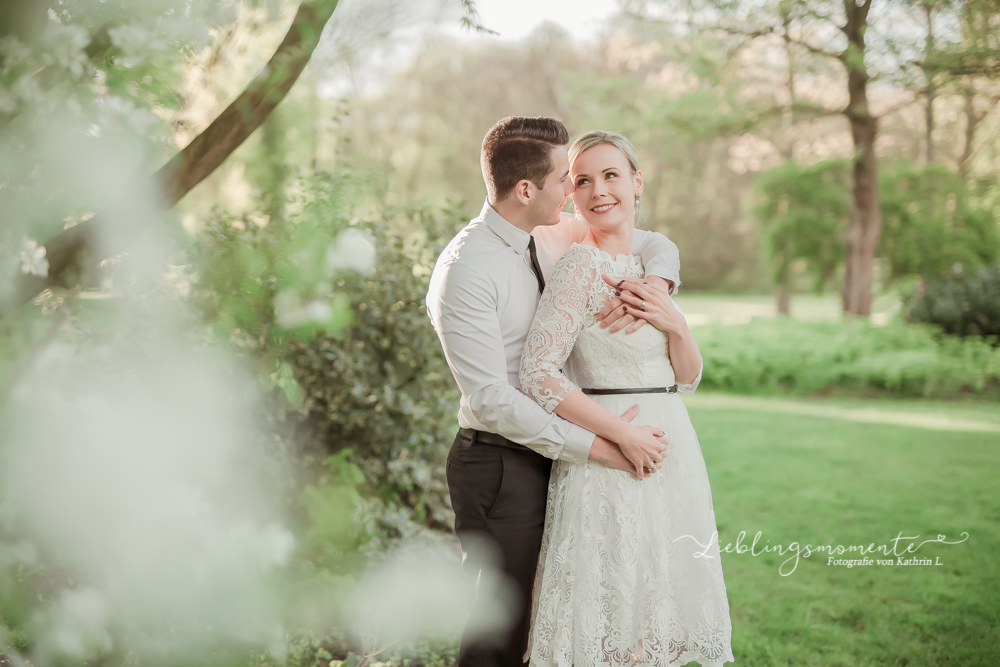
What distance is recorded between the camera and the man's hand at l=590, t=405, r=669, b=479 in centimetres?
237

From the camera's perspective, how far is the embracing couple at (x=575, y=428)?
2338mm

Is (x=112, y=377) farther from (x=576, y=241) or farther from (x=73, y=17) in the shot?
(x=576, y=241)

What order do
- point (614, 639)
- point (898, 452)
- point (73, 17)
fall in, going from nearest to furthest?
point (73, 17)
point (614, 639)
point (898, 452)

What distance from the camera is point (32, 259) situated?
1719 millimetres

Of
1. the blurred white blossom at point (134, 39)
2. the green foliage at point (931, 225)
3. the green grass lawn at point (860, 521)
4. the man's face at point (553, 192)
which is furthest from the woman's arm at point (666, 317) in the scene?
the green foliage at point (931, 225)

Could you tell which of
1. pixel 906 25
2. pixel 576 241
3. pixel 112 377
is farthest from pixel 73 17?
pixel 906 25

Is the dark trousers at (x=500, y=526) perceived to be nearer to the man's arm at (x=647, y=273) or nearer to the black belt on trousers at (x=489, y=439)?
the black belt on trousers at (x=489, y=439)

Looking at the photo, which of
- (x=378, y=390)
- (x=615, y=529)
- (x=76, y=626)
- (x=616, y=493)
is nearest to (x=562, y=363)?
(x=616, y=493)

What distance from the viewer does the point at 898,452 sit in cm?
687

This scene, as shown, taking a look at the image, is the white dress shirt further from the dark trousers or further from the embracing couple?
the dark trousers

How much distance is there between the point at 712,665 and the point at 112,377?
2.59m

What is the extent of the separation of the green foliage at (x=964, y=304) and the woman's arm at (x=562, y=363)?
10.8 meters

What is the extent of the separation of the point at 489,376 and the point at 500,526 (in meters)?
0.56

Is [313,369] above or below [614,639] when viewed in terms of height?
above
